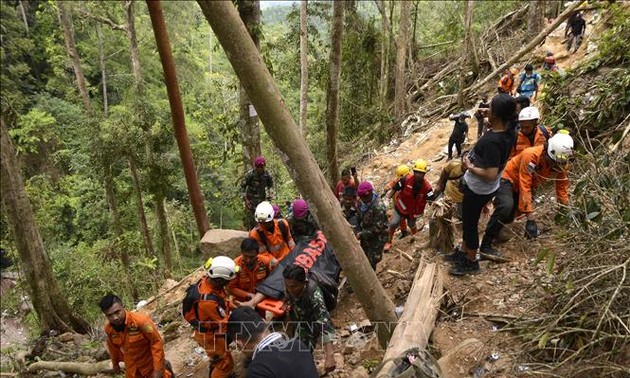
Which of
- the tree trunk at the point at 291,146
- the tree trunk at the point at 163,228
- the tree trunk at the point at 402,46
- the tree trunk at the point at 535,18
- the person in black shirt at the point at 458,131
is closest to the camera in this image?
the tree trunk at the point at 291,146

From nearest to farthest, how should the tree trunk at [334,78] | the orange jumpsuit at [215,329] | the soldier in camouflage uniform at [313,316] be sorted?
the soldier in camouflage uniform at [313,316] < the orange jumpsuit at [215,329] < the tree trunk at [334,78]

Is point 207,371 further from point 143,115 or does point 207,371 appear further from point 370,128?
point 370,128

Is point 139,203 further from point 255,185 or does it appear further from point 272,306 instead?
point 272,306

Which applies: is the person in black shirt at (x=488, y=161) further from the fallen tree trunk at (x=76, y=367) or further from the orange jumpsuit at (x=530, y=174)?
the fallen tree trunk at (x=76, y=367)

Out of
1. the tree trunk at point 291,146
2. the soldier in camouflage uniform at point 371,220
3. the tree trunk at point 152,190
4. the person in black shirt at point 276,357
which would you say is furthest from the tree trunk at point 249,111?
the person in black shirt at point 276,357

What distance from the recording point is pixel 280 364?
2.45 metres

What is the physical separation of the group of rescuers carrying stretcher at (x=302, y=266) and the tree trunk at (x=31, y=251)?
365 cm

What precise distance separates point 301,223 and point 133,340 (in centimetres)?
256

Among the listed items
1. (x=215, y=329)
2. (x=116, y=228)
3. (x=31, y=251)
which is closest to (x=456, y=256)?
(x=215, y=329)

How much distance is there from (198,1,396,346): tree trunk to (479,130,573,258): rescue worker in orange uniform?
7.19 ft

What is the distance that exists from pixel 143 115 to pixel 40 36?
20596 millimetres

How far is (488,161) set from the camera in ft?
12.8

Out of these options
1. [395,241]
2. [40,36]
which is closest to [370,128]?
[395,241]

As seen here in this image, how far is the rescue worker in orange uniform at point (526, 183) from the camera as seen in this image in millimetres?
4605
